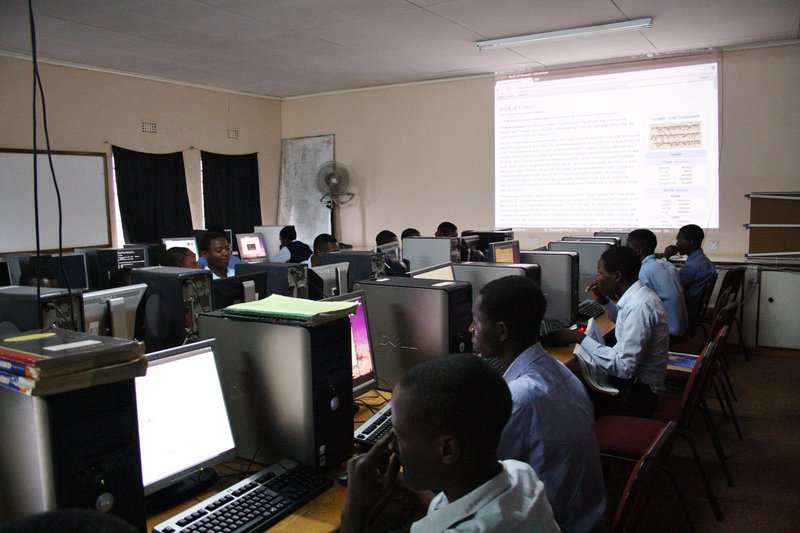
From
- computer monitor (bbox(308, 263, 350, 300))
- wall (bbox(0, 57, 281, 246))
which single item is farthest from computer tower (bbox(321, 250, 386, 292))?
wall (bbox(0, 57, 281, 246))

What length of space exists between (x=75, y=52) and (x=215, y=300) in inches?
184

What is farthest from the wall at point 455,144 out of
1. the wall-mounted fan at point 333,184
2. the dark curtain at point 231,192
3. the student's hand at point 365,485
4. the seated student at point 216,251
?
the student's hand at point 365,485

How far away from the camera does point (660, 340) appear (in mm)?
3088

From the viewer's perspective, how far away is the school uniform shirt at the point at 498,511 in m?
1.08

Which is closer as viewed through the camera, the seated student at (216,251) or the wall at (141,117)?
the seated student at (216,251)

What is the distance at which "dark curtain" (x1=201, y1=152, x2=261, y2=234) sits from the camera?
794cm

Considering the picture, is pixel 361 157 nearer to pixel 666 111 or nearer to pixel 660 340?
pixel 666 111

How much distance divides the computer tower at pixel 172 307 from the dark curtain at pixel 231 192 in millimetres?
5738

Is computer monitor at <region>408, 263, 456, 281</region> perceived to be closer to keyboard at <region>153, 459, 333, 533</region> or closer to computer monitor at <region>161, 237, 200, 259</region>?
keyboard at <region>153, 459, 333, 533</region>

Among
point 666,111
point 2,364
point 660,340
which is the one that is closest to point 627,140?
point 666,111

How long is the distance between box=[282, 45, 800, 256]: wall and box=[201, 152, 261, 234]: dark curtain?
3.31 feet

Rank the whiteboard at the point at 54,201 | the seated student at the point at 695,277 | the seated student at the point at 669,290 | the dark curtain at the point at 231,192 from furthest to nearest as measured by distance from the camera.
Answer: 1. the dark curtain at the point at 231,192
2. the whiteboard at the point at 54,201
3. the seated student at the point at 695,277
4. the seated student at the point at 669,290

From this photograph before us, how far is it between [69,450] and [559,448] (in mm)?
1116

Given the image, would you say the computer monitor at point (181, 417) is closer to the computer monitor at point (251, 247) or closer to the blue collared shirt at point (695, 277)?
the blue collared shirt at point (695, 277)
